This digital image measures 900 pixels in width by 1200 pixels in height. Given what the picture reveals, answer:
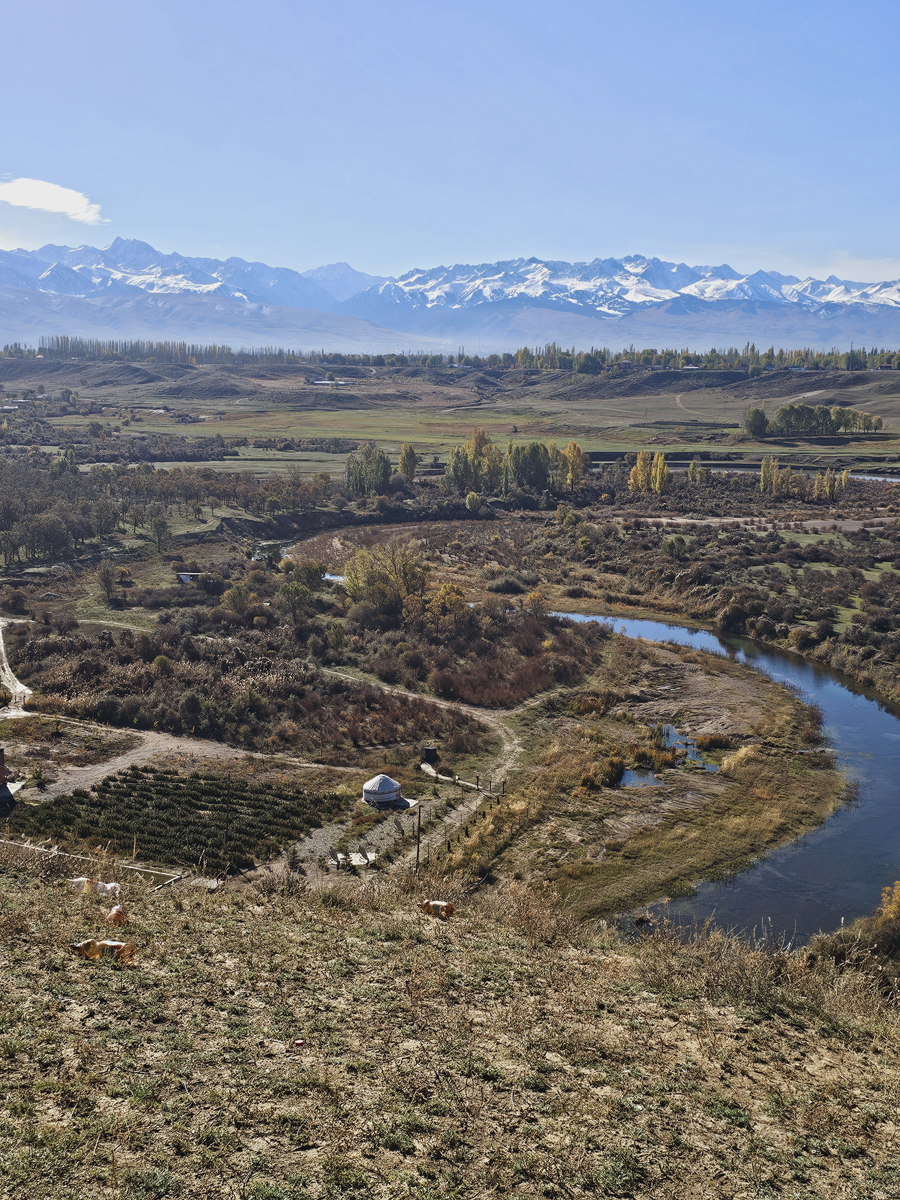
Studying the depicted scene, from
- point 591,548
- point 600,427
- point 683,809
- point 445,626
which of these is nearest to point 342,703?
point 445,626

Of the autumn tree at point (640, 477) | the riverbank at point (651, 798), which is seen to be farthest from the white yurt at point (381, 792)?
the autumn tree at point (640, 477)

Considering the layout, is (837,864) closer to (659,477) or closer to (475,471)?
(659,477)

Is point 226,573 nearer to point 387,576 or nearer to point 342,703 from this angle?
point 387,576

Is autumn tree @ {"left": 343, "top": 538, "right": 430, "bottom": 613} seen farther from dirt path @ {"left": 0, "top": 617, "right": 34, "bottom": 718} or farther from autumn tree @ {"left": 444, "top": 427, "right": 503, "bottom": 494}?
autumn tree @ {"left": 444, "top": 427, "right": 503, "bottom": 494}

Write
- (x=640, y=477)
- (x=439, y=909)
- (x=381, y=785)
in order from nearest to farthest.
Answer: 1. (x=439, y=909)
2. (x=381, y=785)
3. (x=640, y=477)

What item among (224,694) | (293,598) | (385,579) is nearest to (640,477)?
(385,579)

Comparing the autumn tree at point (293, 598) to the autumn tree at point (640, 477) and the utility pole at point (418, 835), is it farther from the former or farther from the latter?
the autumn tree at point (640, 477)
